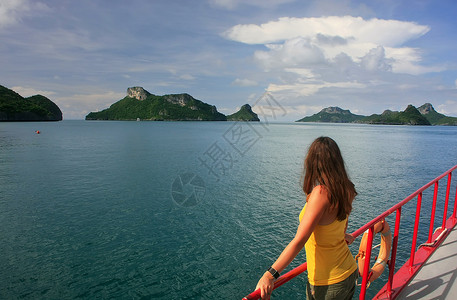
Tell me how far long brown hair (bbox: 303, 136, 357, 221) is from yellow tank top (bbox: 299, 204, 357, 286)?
0.21 meters

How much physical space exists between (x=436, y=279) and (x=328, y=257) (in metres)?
3.08

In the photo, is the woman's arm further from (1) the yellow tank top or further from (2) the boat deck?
(2) the boat deck

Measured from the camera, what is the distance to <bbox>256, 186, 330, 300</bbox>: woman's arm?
227cm

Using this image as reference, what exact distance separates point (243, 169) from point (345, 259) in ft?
79.2

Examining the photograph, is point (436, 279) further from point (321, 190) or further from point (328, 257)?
point (321, 190)

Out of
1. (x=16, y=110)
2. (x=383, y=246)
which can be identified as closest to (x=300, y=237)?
(x=383, y=246)

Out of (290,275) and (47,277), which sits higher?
(290,275)

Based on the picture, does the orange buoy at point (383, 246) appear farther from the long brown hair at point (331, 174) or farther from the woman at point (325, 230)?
the long brown hair at point (331, 174)

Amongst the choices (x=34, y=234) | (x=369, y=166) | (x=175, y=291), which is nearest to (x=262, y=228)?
(x=175, y=291)

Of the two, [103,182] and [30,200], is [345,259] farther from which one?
[103,182]

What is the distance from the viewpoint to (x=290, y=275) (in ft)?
8.16

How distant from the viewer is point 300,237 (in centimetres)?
227

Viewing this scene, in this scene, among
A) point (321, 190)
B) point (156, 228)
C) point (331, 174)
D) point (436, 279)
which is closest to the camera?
point (321, 190)

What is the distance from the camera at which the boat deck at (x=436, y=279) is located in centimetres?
406
